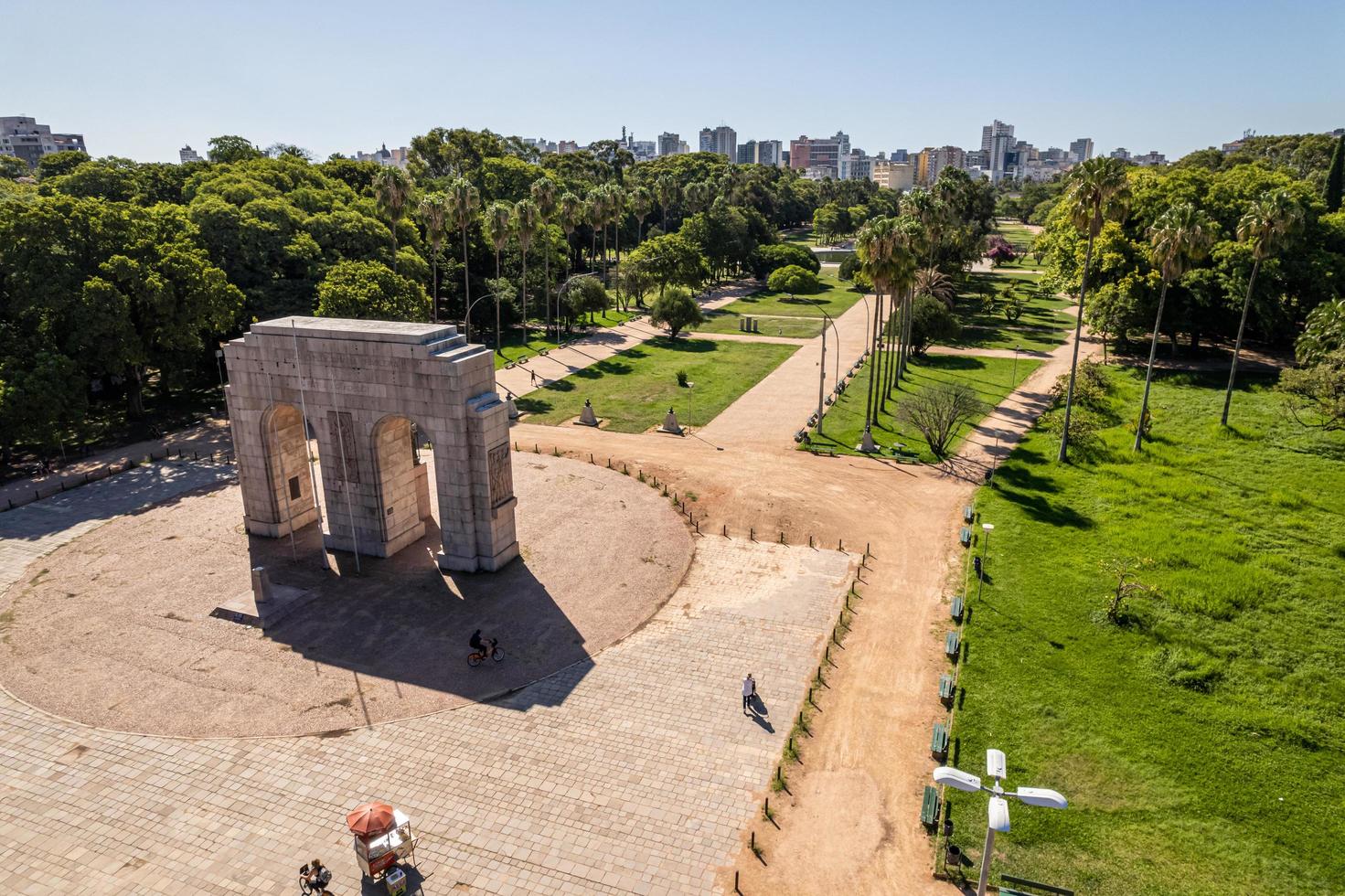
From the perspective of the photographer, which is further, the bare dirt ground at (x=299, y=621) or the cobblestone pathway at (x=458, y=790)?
the bare dirt ground at (x=299, y=621)

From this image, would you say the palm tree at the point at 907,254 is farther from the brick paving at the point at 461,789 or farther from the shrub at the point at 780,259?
the shrub at the point at 780,259

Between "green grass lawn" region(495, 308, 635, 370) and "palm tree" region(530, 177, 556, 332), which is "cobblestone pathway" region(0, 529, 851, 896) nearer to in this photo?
"green grass lawn" region(495, 308, 635, 370)

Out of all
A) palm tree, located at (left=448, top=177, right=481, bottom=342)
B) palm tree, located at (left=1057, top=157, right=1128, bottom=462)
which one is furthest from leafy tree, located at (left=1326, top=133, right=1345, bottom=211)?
palm tree, located at (left=448, top=177, right=481, bottom=342)

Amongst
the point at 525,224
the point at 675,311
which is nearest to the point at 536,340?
the point at 525,224

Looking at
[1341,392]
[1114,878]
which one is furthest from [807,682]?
[1341,392]

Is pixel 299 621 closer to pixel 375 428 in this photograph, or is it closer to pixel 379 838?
pixel 375 428

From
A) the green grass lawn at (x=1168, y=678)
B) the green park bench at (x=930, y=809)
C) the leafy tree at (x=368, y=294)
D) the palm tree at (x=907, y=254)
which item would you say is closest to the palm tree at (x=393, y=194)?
the leafy tree at (x=368, y=294)
